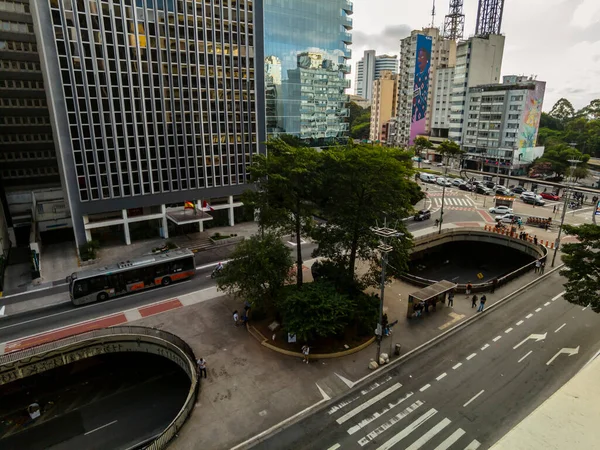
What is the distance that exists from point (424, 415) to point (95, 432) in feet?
68.2

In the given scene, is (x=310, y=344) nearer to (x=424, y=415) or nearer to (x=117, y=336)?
(x=424, y=415)

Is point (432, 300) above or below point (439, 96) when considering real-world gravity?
below

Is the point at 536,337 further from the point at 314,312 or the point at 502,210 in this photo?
the point at 502,210

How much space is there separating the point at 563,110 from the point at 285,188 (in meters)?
162

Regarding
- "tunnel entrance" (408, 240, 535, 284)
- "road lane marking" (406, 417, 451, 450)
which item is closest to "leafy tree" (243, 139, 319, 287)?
"road lane marking" (406, 417, 451, 450)

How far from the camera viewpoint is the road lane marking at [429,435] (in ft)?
63.9

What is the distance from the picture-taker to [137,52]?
45500 mm

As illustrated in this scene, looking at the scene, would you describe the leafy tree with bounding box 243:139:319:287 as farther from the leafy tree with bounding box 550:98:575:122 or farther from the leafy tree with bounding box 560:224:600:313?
the leafy tree with bounding box 550:98:575:122

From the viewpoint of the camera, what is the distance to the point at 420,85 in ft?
408

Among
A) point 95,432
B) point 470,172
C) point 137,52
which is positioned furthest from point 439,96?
point 95,432

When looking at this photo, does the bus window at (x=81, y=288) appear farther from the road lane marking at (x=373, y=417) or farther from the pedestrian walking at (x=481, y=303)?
the pedestrian walking at (x=481, y=303)

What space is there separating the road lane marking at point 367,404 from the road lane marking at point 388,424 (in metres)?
1.51

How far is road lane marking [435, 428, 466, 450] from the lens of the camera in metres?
19.4

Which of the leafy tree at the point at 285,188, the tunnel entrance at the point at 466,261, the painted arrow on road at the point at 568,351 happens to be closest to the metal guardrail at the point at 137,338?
the leafy tree at the point at 285,188
